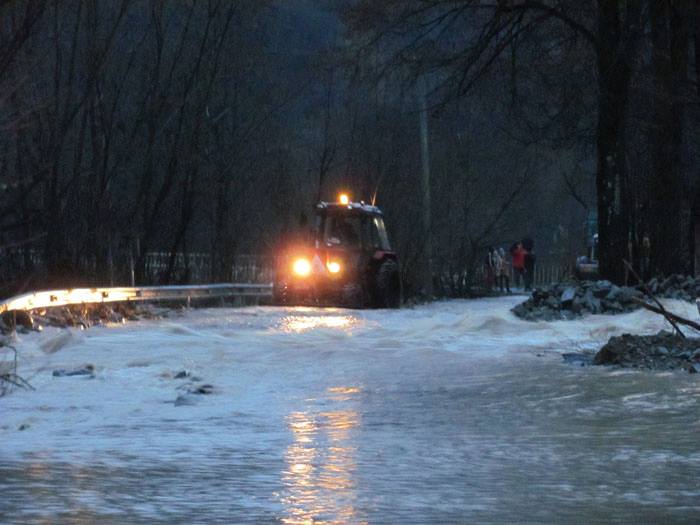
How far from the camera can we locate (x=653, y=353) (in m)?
16.1

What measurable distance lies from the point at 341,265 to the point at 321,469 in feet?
80.3

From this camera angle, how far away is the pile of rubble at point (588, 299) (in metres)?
26.1

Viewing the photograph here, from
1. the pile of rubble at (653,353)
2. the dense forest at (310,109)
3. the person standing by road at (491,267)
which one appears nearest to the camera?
the pile of rubble at (653,353)

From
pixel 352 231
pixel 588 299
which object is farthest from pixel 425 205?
pixel 588 299

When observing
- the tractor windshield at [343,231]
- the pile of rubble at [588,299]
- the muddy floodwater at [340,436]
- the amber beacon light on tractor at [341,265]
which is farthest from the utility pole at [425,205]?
the muddy floodwater at [340,436]

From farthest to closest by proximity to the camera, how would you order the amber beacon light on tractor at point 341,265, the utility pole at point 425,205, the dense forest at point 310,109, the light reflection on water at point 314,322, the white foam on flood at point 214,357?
the utility pole at point 425,205 < the amber beacon light on tractor at point 341,265 < the dense forest at point 310,109 < the light reflection on water at point 314,322 < the white foam on flood at point 214,357

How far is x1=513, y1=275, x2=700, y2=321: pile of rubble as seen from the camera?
85.6 feet

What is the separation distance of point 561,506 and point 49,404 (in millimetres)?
5605

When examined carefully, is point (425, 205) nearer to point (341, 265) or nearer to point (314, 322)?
point (341, 265)

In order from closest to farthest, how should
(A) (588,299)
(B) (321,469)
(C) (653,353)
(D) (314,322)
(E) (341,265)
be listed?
(B) (321,469) → (C) (653,353) → (D) (314,322) → (A) (588,299) → (E) (341,265)

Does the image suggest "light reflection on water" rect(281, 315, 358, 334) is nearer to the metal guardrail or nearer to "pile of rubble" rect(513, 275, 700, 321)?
the metal guardrail

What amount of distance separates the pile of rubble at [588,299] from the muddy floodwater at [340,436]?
7699mm

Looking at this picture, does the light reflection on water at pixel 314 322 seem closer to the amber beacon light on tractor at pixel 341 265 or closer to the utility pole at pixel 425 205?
→ the amber beacon light on tractor at pixel 341 265

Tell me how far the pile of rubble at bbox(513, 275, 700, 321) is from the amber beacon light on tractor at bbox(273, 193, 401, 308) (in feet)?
18.8
